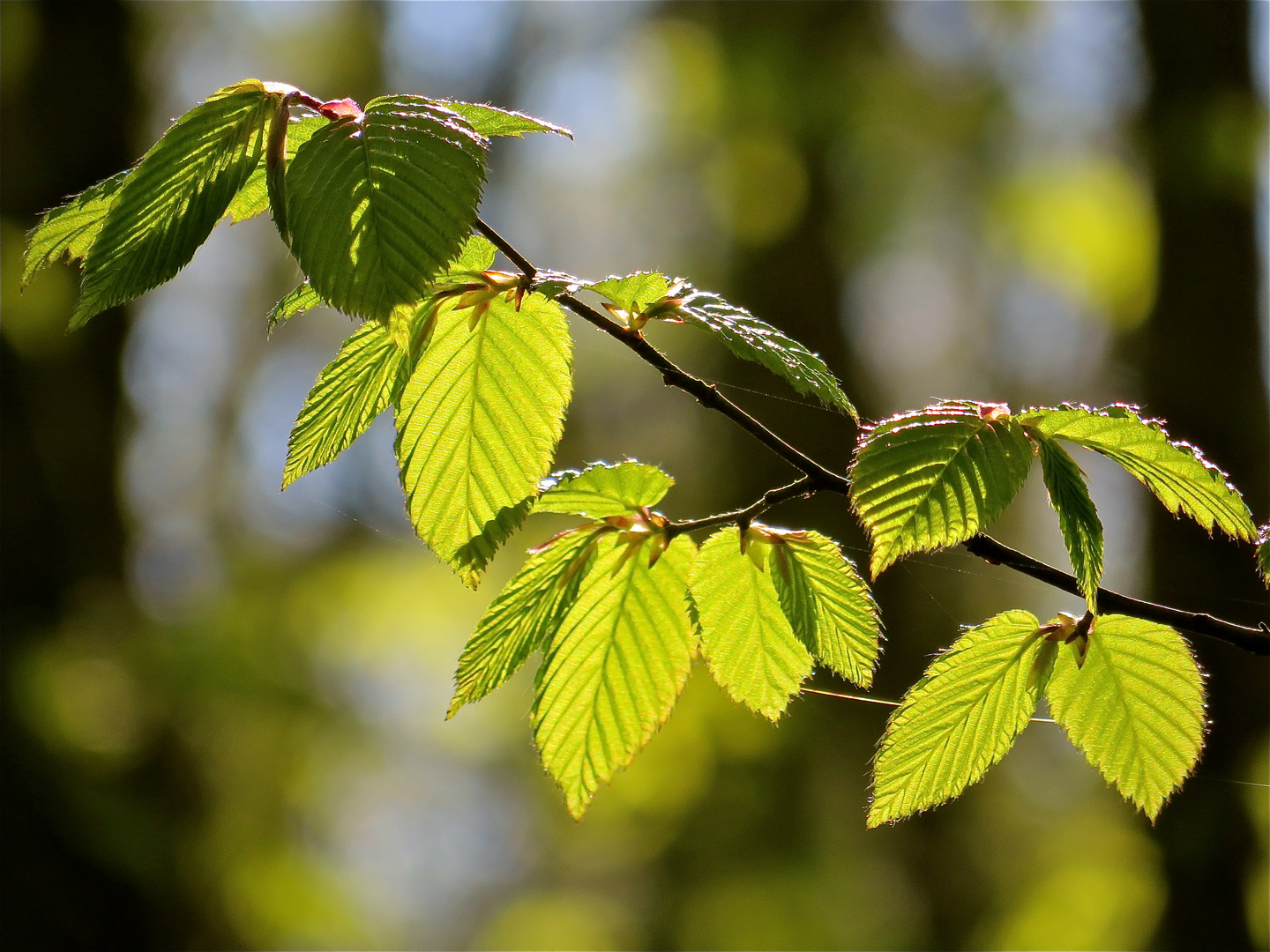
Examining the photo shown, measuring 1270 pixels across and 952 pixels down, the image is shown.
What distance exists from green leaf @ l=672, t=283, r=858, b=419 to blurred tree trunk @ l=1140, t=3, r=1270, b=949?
1.81 metres

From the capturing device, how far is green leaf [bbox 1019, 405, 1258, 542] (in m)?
0.44

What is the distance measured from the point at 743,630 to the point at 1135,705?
0.24m

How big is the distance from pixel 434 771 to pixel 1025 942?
4.70m

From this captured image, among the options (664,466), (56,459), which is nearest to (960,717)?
(664,466)

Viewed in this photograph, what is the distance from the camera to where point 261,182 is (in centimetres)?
48

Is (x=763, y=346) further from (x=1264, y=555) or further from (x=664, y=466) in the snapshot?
(x=664, y=466)

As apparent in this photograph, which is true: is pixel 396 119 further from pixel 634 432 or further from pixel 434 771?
pixel 434 771

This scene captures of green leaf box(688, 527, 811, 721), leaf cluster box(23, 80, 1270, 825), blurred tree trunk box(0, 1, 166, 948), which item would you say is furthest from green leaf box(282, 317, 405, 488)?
blurred tree trunk box(0, 1, 166, 948)

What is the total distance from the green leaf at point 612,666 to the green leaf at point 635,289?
142 millimetres

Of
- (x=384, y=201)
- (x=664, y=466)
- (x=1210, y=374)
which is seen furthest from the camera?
(x=664, y=466)

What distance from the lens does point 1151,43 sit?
245cm

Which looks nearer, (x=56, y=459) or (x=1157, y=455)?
(x=1157, y=455)

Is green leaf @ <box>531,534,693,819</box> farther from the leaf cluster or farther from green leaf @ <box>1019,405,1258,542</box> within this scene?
green leaf @ <box>1019,405,1258,542</box>

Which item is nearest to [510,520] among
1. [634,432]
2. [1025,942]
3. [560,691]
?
[560,691]
